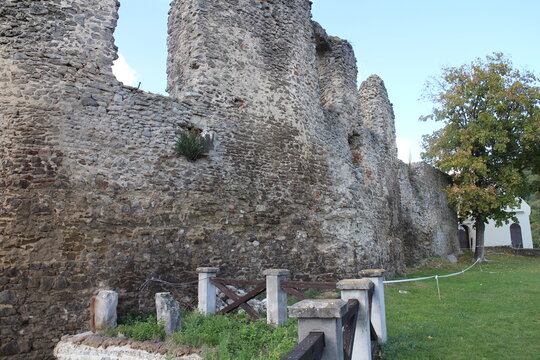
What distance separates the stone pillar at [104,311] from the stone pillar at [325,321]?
4530 mm

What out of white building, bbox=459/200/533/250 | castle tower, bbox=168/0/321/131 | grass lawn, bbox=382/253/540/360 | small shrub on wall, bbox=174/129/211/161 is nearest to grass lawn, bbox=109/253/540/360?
grass lawn, bbox=382/253/540/360

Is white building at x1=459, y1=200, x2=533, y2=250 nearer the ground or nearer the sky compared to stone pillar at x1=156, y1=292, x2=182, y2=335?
nearer the sky

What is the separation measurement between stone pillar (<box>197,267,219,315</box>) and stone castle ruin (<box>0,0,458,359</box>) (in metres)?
0.44

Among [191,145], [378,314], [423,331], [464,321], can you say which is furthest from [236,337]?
[464,321]

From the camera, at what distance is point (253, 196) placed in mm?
9320

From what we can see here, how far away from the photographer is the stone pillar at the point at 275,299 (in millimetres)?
6586

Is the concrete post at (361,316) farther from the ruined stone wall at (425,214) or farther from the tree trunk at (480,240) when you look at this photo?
the tree trunk at (480,240)

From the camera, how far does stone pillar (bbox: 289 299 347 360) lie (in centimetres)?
310

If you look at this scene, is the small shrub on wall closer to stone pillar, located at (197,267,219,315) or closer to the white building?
stone pillar, located at (197,267,219,315)

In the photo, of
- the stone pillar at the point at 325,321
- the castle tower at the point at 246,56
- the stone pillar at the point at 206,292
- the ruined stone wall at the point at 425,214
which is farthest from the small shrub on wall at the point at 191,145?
the ruined stone wall at the point at 425,214

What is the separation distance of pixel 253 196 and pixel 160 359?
4446 millimetres

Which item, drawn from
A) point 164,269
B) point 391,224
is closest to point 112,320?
point 164,269

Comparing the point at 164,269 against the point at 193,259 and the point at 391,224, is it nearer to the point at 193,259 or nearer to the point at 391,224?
the point at 193,259

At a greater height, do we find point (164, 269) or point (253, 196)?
point (253, 196)
